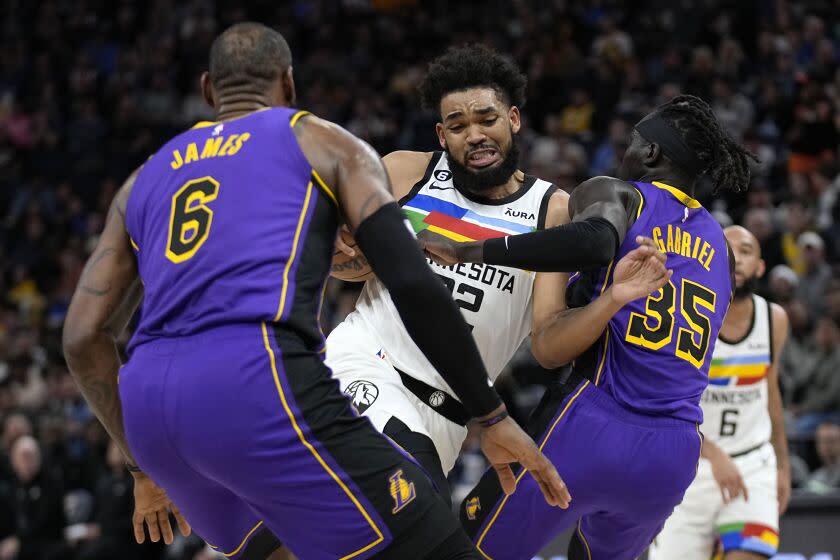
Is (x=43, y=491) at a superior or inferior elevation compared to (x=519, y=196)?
inferior

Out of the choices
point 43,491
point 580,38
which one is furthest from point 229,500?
point 580,38

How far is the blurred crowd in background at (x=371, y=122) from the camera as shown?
10820 mm

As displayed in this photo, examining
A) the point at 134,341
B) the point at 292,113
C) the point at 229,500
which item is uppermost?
the point at 292,113

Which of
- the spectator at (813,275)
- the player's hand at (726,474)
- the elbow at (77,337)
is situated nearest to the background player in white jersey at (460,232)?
the elbow at (77,337)

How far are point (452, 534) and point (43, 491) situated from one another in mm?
8370

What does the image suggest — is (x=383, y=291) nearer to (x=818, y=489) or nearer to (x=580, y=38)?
(x=818, y=489)

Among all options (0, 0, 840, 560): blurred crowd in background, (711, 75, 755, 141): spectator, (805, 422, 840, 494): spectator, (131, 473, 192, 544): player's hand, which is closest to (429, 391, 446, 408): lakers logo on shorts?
(131, 473, 192, 544): player's hand

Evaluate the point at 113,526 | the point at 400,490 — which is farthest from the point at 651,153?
the point at 113,526

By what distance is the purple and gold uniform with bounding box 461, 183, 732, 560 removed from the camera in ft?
14.4

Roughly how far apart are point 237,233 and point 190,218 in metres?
0.16

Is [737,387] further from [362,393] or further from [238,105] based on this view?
[238,105]

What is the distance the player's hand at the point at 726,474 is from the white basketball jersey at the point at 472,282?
7.43 ft

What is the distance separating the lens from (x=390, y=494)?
11.1 feet

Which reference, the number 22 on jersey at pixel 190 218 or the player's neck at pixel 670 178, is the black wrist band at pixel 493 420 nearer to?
the number 22 on jersey at pixel 190 218
